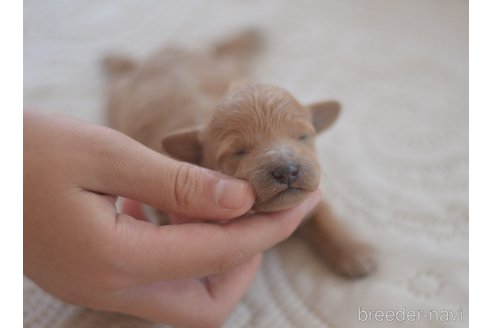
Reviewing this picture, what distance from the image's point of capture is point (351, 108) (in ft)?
6.58

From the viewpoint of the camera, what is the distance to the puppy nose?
109 cm

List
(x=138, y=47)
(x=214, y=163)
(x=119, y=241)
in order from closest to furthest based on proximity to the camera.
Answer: (x=119, y=241) → (x=214, y=163) → (x=138, y=47)

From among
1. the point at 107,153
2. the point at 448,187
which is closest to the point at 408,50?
the point at 448,187

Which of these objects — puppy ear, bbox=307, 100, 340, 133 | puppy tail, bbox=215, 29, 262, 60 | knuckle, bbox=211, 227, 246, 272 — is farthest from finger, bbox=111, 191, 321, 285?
puppy tail, bbox=215, 29, 262, 60

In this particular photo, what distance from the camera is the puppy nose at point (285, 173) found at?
1091mm

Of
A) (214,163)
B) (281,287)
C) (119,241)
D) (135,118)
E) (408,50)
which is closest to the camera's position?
(119,241)

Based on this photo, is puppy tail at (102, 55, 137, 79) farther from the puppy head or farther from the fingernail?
the fingernail

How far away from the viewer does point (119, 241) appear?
102 cm

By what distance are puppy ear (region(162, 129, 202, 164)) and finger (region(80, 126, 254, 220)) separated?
30 centimetres

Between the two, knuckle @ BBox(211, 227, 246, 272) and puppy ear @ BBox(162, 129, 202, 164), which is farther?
puppy ear @ BBox(162, 129, 202, 164)

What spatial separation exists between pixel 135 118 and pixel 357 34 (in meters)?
1.18

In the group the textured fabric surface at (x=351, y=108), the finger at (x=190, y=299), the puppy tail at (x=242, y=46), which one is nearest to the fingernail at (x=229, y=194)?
the finger at (x=190, y=299)

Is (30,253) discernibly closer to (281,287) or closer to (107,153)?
(107,153)

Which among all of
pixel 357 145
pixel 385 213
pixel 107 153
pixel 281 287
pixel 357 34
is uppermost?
pixel 357 34
